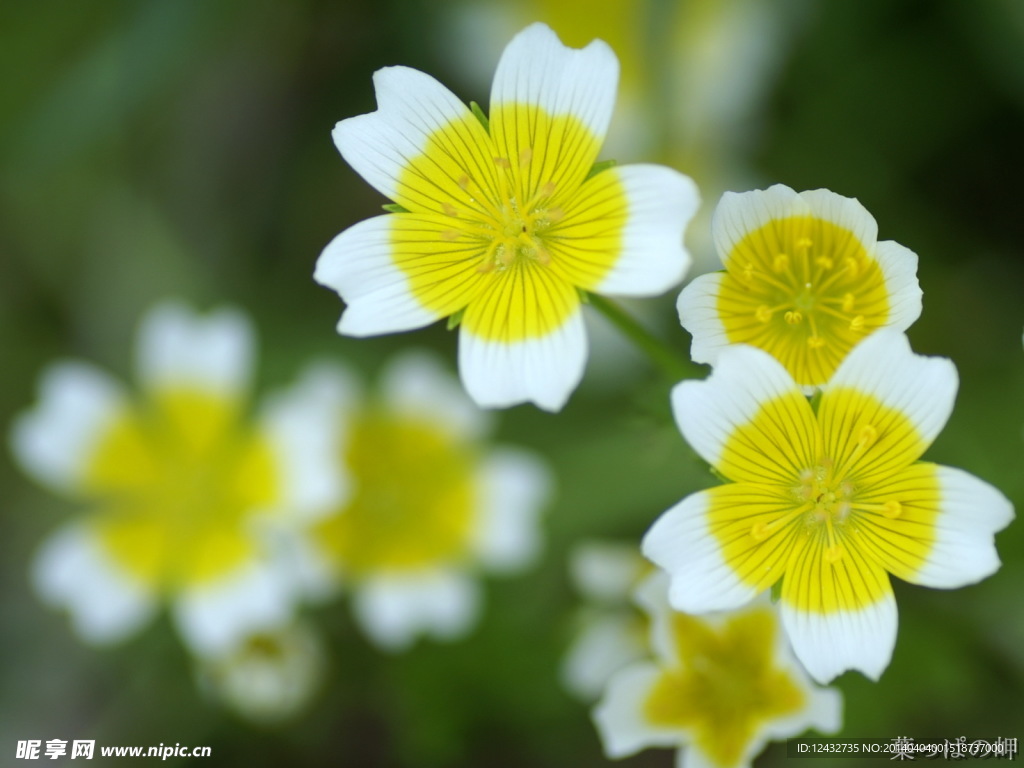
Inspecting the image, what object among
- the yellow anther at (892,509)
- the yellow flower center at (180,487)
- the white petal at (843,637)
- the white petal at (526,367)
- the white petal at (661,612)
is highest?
the yellow flower center at (180,487)

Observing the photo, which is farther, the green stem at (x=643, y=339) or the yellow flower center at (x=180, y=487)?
the yellow flower center at (x=180, y=487)

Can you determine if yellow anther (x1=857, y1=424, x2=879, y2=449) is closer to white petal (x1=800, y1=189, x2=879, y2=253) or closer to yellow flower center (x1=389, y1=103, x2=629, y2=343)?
white petal (x1=800, y1=189, x2=879, y2=253)

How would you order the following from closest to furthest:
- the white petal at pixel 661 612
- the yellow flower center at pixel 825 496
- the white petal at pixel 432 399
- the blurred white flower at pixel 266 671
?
the yellow flower center at pixel 825 496, the white petal at pixel 661 612, the blurred white flower at pixel 266 671, the white petal at pixel 432 399

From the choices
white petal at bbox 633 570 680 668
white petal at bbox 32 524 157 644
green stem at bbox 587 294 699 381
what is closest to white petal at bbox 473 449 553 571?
white petal at bbox 32 524 157 644

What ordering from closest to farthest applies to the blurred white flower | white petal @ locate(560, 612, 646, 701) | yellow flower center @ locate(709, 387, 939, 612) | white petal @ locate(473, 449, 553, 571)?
yellow flower center @ locate(709, 387, 939, 612)
white petal @ locate(560, 612, 646, 701)
the blurred white flower
white petal @ locate(473, 449, 553, 571)

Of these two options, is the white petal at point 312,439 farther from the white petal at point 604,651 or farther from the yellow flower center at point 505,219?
the yellow flower center at point 505,219

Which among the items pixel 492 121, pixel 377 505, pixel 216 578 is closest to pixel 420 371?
pixel 377 505

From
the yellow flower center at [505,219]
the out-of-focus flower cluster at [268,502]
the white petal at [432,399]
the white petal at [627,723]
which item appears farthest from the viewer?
the white petal at [432,399]

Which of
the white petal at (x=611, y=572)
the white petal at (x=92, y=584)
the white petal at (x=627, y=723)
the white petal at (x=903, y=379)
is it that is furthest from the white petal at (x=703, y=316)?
the white petal at (x=92, y=584)
